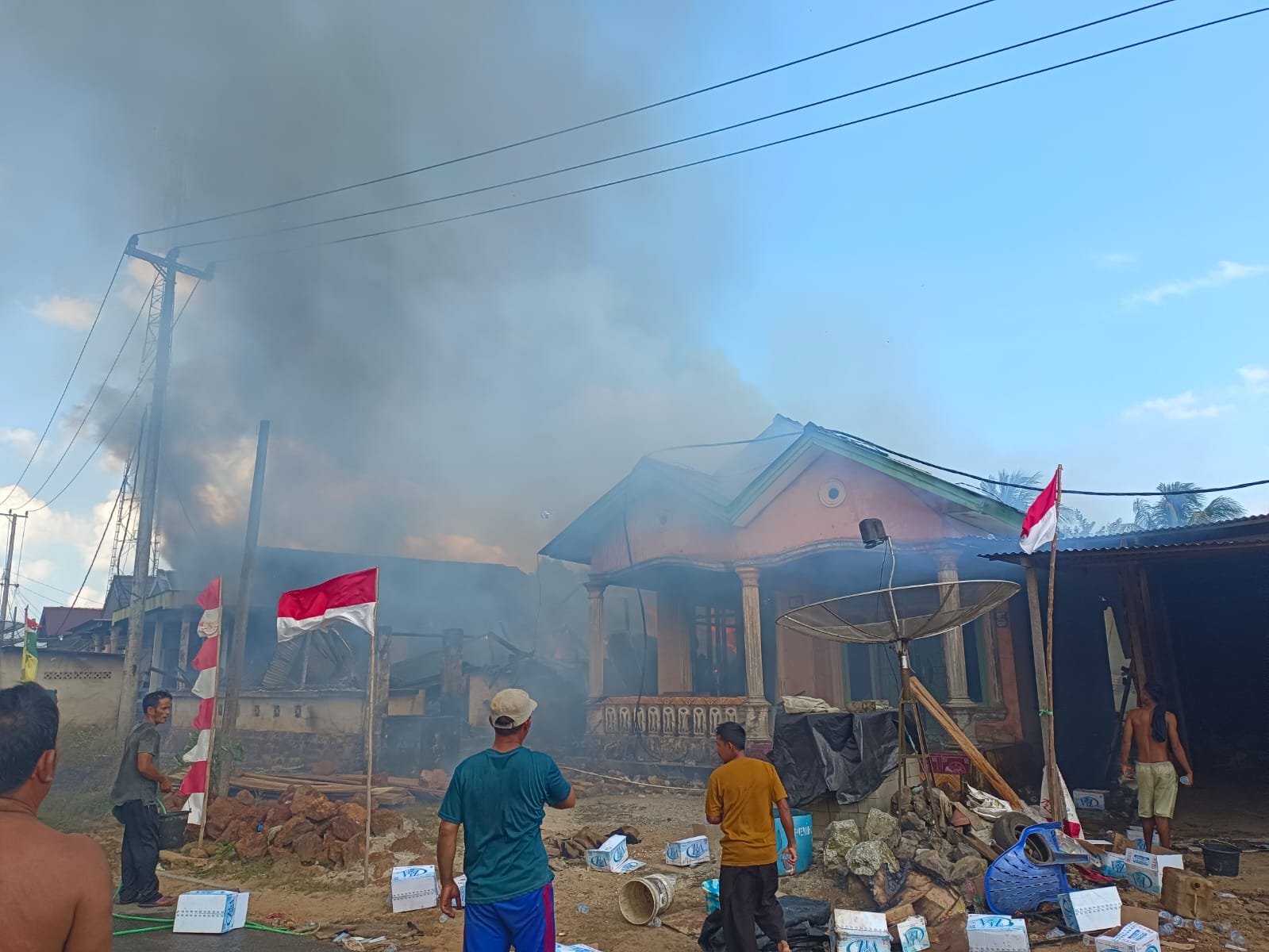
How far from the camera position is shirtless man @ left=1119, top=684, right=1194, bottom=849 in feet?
24.2

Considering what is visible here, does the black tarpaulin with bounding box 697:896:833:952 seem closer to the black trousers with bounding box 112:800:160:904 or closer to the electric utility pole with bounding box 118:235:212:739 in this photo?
the black trousers with bounding box 112:800:160:904

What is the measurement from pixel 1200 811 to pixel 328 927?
33.8 feet

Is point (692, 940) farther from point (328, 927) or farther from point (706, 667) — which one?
point (706, 667)

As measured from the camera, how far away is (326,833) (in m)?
8.50

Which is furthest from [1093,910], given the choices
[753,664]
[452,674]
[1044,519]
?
[452,674]

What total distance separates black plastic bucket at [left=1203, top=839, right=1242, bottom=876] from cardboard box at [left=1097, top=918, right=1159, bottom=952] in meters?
2.48

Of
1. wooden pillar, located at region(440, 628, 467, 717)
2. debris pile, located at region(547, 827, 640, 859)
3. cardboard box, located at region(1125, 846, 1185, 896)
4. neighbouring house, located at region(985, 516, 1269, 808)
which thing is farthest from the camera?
wooden pillar, located at region(440, 628, 467, 717)

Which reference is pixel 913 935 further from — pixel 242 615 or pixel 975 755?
pixel 242 615

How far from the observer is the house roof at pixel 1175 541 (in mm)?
8641

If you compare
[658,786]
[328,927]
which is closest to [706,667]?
[658,786]

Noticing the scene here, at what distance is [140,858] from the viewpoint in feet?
22.3

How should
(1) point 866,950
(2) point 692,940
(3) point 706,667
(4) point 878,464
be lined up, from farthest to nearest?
(3) point 706,667 → (4) point 878,464 → (2) point 692,940 → (1) point 866,950

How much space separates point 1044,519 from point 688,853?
503cm

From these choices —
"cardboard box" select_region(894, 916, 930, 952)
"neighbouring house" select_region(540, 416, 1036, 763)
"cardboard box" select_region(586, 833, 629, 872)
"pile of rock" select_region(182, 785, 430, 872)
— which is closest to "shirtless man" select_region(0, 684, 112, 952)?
"cardboard box" select_region(894, 916, 930, 952)
